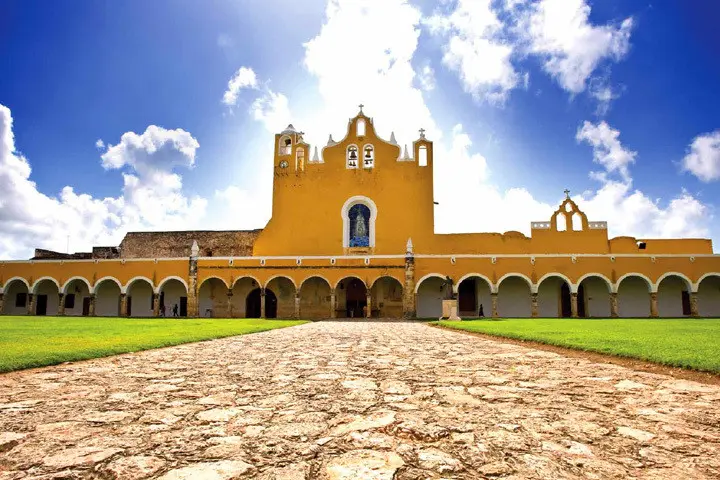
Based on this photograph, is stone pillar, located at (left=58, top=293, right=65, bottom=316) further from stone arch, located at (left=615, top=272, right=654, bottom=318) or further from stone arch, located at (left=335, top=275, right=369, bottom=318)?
stone arch, located at (left=615, top=272, right=654, bottom=318)

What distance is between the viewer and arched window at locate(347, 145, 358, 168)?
2820cm

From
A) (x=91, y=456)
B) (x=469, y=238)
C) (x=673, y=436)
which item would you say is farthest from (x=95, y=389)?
(x=469, y=238)

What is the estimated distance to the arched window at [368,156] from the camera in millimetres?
27922

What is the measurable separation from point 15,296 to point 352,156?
23.3 m

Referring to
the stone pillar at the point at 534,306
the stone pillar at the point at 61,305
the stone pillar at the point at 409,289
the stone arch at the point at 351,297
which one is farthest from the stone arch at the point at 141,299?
the stone pillar at the point at 534,306

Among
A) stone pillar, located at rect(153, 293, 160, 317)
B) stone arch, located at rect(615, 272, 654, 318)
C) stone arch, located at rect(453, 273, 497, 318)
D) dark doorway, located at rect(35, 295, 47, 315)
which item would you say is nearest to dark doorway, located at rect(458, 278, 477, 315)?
stone arch, located at rect(453, 273, 497, 318)

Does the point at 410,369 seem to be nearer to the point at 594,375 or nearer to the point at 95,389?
the point at 594,375

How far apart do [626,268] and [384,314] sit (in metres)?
13.0

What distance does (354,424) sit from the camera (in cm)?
254

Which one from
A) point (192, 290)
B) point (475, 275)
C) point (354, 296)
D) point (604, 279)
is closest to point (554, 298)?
point (604, 279)

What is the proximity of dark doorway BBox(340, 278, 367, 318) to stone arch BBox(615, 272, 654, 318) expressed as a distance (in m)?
14.0

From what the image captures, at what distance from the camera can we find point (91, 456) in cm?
199

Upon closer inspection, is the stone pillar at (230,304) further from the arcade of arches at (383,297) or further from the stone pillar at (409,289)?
the stone pillar at (409,289)

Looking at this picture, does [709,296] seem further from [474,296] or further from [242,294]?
[242,294]
